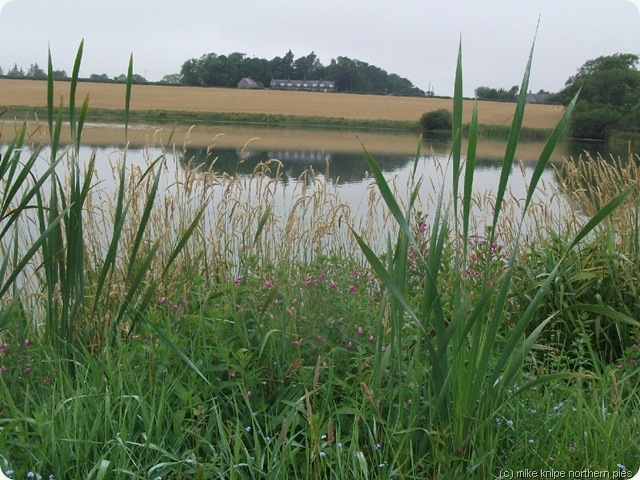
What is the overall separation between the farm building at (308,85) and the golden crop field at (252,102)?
1.16 ft

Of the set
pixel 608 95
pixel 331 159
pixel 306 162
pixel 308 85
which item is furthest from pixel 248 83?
pixel 608 95

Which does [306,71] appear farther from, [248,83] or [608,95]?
[608,95]

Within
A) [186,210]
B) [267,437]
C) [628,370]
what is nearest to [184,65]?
[186,210]

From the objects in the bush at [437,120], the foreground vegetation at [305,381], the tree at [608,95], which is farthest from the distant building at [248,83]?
the tree at [608,95]

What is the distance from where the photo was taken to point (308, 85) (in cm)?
338

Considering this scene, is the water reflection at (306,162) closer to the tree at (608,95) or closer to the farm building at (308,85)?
the farm building at (308,85)

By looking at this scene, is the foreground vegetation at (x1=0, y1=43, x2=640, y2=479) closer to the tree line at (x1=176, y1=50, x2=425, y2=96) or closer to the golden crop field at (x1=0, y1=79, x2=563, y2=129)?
the tree line at (x1=176, y1=50, x2=425, y2=96)

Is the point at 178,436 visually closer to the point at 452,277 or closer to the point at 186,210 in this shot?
the point at 452,277

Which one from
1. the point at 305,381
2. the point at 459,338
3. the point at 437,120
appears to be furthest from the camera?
the point at 437,120

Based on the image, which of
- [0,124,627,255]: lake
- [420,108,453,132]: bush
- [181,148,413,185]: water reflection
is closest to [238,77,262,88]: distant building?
[0,124,627,255]: lake

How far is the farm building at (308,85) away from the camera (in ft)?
10.9

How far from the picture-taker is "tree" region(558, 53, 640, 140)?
11.1 feet

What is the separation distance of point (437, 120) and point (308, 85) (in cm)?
124

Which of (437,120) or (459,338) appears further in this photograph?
(437,120)
